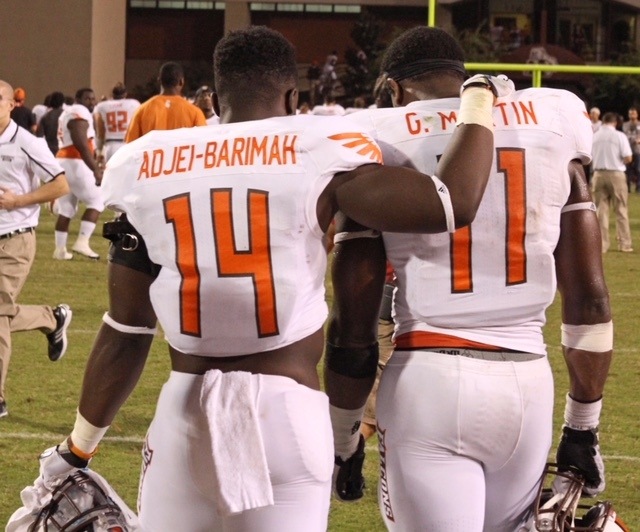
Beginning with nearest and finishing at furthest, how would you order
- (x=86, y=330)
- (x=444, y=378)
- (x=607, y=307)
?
(x=444, y=378)
(x=607, y=307)
(x=86, y=330)

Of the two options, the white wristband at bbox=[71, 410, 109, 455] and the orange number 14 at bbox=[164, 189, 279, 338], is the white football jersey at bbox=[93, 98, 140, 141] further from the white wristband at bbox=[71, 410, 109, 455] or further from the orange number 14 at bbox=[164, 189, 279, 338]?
the orange number 14 at bbox=[164, 189, 279, 338]

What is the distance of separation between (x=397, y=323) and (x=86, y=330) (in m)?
6.60

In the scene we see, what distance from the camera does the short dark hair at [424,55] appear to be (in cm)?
329

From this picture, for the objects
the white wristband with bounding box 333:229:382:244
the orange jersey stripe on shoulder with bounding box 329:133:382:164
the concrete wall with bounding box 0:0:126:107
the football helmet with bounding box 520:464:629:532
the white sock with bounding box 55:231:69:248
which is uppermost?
the concrete wall with bounding box 0:0:126:107

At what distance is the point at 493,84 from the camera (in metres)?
3.10

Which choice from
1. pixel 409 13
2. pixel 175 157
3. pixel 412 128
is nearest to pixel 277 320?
pixel 175 157

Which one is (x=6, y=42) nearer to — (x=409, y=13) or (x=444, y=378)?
(x=409, y=13)

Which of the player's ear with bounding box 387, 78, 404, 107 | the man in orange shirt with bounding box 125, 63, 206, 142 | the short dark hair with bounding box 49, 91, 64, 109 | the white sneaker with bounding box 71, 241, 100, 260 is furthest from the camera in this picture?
A: the short dark hair with bounding box 49, 91, 64, 109

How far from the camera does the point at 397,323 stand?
3.27 m

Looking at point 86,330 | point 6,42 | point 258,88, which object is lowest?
point 86,330

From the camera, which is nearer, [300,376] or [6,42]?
[300,376]

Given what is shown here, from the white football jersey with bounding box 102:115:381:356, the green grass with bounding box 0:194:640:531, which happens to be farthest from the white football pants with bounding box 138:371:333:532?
the green grass with bounding box 0:194:640:531

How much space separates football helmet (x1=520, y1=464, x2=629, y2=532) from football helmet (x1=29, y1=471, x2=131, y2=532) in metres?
0.99

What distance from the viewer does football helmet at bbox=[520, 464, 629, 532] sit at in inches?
125
